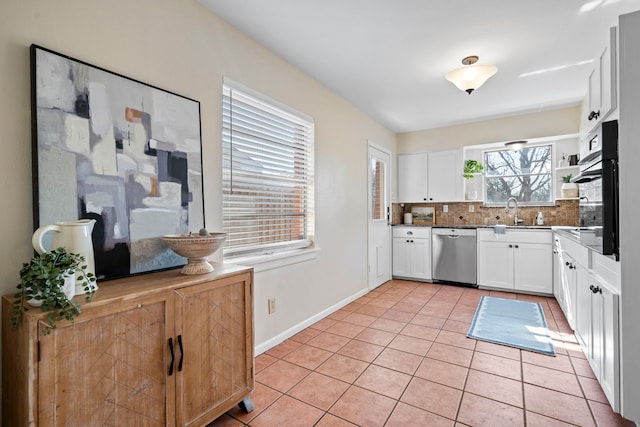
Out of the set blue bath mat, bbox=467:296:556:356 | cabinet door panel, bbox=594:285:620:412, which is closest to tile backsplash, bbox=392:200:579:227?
blue bath mat, bbox=467:296:556:356

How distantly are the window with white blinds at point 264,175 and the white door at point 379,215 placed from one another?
1.48 metres

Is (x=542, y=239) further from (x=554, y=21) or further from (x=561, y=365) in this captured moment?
(x=554, y=21)

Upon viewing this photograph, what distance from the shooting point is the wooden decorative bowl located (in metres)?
1.59

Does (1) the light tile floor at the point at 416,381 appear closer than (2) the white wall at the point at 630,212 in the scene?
No

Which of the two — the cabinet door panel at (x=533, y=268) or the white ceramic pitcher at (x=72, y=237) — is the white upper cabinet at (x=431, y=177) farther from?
the white ceramic pitcher at (x=72, y=237)

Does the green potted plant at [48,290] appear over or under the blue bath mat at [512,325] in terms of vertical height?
over

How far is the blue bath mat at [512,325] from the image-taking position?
2.68m

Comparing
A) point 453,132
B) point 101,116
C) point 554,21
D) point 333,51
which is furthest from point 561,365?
point 453,132

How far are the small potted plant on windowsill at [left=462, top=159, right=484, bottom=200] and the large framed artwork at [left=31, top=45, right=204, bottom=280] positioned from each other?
4.19 metres

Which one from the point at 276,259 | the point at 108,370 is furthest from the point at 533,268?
the point at 108,370

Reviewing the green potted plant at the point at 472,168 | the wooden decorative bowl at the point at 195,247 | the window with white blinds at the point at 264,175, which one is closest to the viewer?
the wooden decorative bowl at the point at 195,247

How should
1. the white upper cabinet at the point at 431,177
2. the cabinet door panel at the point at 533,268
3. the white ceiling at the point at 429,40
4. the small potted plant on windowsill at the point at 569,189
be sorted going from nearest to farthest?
1. the white ceiling at the point at 429,40
2. the cabinet door panel at the point at 533,268
3. the small potted plant on windowsill at the point at 569,189
4. the white upper cabinet at the point at 431,177

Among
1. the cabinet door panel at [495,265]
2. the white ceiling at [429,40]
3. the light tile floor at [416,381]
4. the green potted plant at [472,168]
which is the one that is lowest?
the light tile floor at [416,381]

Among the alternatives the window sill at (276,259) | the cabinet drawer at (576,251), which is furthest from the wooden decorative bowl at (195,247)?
the cabinet drawer at (576,251)
